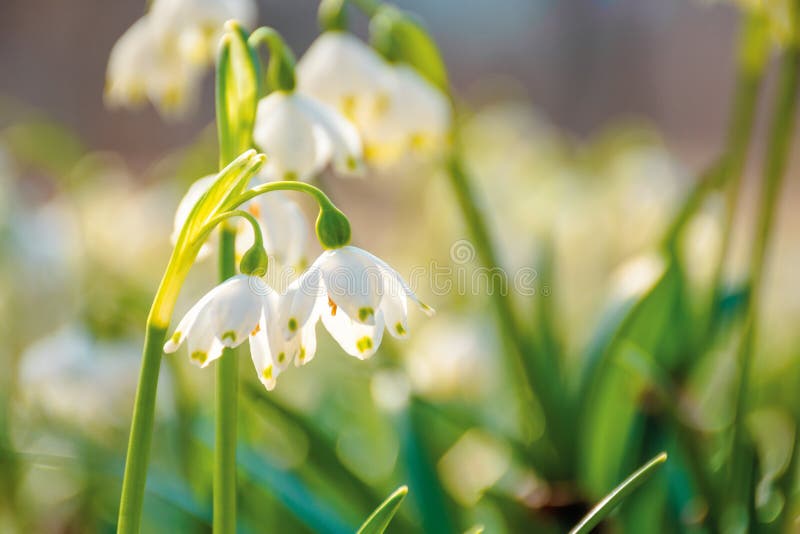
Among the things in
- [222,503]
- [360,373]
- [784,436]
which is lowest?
[784,436]

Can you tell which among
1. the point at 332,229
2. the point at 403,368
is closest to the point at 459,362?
the point at 403,368

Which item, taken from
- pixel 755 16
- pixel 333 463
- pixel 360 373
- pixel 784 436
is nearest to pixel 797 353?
pixel 784 436

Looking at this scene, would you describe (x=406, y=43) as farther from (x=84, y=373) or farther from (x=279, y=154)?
(x=84, y=373)

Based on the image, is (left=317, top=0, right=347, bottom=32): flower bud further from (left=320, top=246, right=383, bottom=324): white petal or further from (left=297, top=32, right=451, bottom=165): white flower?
(left=320, top=246, right=383, bottom=324): white petal

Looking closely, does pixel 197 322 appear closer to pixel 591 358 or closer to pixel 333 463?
pixel 333 463

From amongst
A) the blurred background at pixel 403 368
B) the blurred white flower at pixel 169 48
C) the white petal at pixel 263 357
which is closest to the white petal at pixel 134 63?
the blurred white flower at pixel 169 48

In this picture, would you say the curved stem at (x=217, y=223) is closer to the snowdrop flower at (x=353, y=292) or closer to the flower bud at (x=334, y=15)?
the snowdrop flower at (x=353, y=292)

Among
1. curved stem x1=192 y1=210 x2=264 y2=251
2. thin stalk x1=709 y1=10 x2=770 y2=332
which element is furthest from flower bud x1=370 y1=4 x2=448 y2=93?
curved stem x1=192 y1=210 x2=264 y2=251
